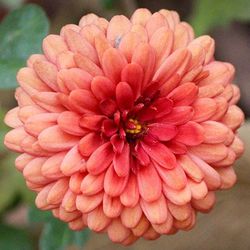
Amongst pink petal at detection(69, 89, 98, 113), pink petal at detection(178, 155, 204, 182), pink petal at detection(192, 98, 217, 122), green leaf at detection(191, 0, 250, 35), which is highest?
pink petal at detection(69, 89, 98, 113)

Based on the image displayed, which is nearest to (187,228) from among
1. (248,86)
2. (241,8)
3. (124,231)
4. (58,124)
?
(124,231)

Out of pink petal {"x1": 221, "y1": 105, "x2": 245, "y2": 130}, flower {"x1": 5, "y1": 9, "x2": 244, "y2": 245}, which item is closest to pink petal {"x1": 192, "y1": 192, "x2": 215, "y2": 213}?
flower {"x1": 5, "y1": 9, "x2": 244, "y2": 245}

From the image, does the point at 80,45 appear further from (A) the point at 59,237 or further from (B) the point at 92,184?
(A) the point at 59,237

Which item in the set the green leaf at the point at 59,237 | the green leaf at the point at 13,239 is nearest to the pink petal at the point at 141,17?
the green leaf at the point at 59,237

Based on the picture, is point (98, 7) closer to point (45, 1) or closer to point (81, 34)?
point (45, 1)

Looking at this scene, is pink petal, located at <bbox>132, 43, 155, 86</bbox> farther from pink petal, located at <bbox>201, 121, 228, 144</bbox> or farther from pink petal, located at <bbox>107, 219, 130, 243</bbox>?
pink petal, located at <bbox>107, 219, 130, 243</bbox>

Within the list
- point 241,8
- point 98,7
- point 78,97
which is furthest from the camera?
point 98,7
